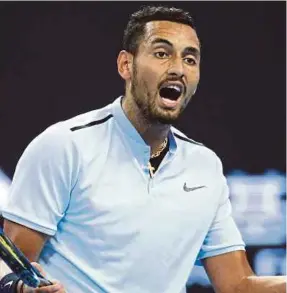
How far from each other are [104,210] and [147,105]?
247mm

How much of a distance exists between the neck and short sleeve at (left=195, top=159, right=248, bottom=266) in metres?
0.17

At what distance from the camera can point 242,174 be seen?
3.03m

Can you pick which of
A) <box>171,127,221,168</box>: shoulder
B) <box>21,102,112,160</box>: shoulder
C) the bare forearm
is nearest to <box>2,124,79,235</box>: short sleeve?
<box>21,102,112,160</box>: shoulder

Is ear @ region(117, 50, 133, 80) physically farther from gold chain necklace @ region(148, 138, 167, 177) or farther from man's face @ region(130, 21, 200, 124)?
gold chain necklace @ region(148, 138, 167, 177)

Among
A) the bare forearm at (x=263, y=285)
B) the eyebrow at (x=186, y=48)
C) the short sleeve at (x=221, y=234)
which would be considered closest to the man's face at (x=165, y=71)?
the eyebrow at (x=186, y=48)

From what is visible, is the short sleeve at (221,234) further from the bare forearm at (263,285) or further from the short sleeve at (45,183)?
the short sleeve at (45,183)

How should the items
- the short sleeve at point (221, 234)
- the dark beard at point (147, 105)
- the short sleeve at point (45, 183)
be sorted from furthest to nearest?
the short sleeve at point (221, 234)
the dark beard at point (147, 105)
the short sleeve at point (45, 183)

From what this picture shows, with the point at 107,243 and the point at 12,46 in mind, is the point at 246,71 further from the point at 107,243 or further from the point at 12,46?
the point at 107,243

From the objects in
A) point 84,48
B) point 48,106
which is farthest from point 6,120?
point 84,48

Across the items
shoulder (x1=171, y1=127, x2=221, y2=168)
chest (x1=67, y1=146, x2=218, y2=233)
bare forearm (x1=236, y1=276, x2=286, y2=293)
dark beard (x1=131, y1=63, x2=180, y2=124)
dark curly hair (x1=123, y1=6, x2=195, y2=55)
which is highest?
dark curly hair (x1=123, y1=6, x2=195, y2=55)

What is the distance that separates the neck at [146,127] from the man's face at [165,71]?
0.02 m

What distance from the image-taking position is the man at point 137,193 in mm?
1854

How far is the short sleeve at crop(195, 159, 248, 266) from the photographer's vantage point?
2.04 m

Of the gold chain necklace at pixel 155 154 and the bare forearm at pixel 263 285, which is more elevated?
the gold chain necklace at pixel 155 154
